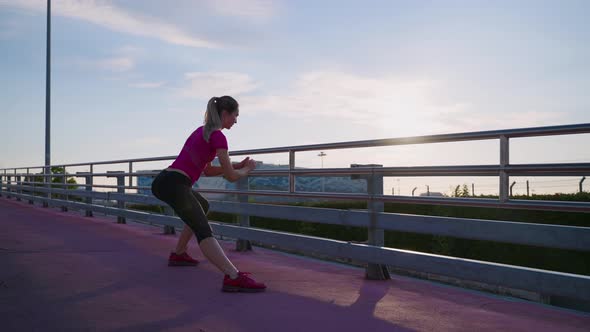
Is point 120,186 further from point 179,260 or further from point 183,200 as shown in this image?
point 183,200

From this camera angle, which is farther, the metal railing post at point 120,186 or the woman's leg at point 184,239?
the metal railing post at point 120,186

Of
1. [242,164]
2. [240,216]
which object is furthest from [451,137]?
[240,216]

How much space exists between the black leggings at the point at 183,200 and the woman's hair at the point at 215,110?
45 centimetres

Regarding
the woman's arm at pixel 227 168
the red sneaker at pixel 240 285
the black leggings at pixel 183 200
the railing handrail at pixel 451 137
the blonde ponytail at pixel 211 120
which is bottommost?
the red sneaker at pixel 240 285

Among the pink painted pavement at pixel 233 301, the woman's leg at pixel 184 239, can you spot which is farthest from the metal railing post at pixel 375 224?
the woman's leg at pixel 184 239

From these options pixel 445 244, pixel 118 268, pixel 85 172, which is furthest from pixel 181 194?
pixel 445 244

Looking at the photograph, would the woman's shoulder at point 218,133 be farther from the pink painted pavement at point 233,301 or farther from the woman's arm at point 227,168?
the pink painted pavement at point 233,301

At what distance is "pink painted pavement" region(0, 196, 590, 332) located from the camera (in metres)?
3.84

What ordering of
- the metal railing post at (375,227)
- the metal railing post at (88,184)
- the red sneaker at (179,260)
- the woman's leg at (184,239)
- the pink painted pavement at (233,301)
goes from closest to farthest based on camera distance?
the pink painted pavement at (233,301)
the metal railing post at (375,227)
the woman's leg at (184,239)
the red sneaker at (179,260)
the metal railing post at (88,184)

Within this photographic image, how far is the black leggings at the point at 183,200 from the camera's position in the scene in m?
4.93

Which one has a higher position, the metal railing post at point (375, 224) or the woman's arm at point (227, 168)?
the woman's arm at point (227, 168)

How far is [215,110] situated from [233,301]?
1547mm

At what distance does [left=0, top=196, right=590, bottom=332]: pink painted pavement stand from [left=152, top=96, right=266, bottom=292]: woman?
0.19 m

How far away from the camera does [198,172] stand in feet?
16.9
